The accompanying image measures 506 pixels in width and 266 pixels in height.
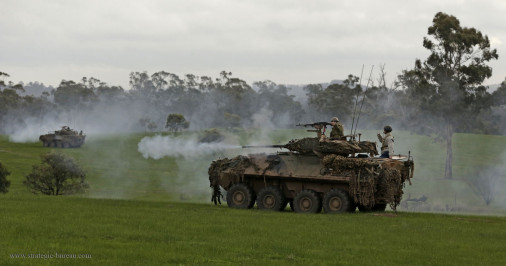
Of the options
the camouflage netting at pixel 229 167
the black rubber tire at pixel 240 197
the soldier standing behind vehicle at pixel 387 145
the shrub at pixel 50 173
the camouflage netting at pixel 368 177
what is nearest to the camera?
the camouflage netting at pixel 368 177

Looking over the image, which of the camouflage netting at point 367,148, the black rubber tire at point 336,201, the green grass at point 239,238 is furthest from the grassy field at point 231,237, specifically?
the camouflage netting at point 367,148

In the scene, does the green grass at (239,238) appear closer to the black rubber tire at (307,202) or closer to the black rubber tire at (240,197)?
the black rubber tire at (307,202)

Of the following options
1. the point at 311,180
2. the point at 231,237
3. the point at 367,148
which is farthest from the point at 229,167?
the point at 231,237

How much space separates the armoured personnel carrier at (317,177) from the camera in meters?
28.6

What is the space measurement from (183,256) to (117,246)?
84.1 inches

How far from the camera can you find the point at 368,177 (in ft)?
92.7

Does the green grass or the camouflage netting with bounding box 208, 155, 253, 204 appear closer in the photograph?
the green grass

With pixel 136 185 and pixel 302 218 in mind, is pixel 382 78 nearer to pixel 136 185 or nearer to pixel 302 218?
pixel 136 185

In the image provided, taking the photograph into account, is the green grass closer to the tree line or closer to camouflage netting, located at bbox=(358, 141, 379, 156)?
camouflage netting, located at bbox=(358, 141, 379, 156)

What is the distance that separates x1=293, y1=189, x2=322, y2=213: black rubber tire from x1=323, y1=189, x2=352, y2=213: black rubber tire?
40cm

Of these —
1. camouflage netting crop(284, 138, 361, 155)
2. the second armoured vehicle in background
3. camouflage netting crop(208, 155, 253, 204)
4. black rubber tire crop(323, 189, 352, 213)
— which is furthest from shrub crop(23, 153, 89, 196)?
the second armoured vehicle in background

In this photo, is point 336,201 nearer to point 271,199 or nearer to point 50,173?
point 271,199

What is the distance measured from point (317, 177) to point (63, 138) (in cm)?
7848

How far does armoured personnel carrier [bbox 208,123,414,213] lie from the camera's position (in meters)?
28.6
